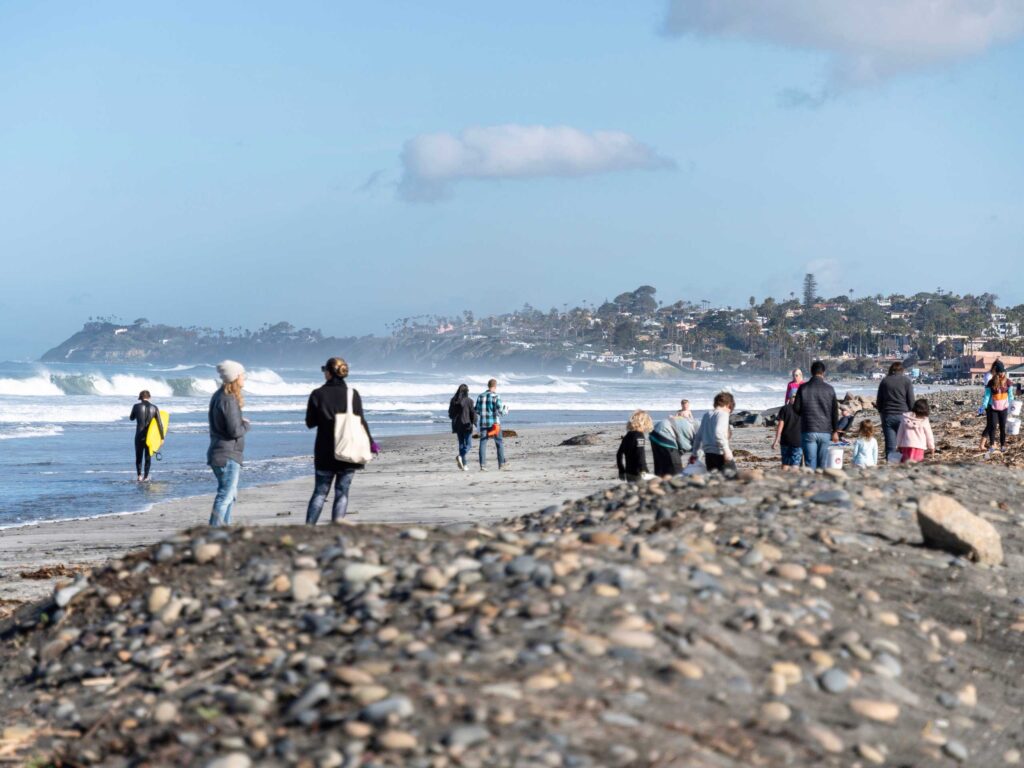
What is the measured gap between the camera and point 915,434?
14.8 meters

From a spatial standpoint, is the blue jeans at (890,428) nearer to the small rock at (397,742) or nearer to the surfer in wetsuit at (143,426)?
the surfer in wetsuit at (143,426)

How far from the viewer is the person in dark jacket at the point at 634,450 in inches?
506

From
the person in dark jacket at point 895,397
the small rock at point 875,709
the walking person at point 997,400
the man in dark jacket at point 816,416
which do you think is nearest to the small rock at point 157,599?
the small rock at point 875,709

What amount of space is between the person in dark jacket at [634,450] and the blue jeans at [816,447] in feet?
9.14

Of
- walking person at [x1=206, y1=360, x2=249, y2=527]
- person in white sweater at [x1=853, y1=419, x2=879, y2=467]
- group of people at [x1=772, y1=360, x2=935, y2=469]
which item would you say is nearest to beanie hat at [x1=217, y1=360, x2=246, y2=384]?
walking person at [x1=206, y1=360, x2=249, y2=527]

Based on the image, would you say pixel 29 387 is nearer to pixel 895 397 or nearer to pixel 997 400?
pixel 997 400

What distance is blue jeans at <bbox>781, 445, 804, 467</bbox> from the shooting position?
15.2 meters

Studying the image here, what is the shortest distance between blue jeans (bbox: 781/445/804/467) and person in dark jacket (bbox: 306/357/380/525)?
20.3 ft

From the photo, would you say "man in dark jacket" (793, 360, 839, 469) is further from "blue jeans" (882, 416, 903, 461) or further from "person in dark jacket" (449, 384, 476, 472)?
"person in dark jacket" (449, 384, 476, 472)

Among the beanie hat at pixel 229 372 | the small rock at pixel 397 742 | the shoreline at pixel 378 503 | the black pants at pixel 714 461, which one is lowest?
the shoreline at pixel 378 503

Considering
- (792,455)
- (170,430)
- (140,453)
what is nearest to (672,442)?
(792,455)

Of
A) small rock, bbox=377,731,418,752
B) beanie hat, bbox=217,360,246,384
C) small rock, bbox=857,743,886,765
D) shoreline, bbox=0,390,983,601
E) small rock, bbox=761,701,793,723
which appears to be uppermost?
beanie hat, bbox=217,360,246,384

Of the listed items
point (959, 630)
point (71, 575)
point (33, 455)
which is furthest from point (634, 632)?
point (33, 455)

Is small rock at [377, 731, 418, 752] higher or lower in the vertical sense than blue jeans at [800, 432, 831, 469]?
lower
